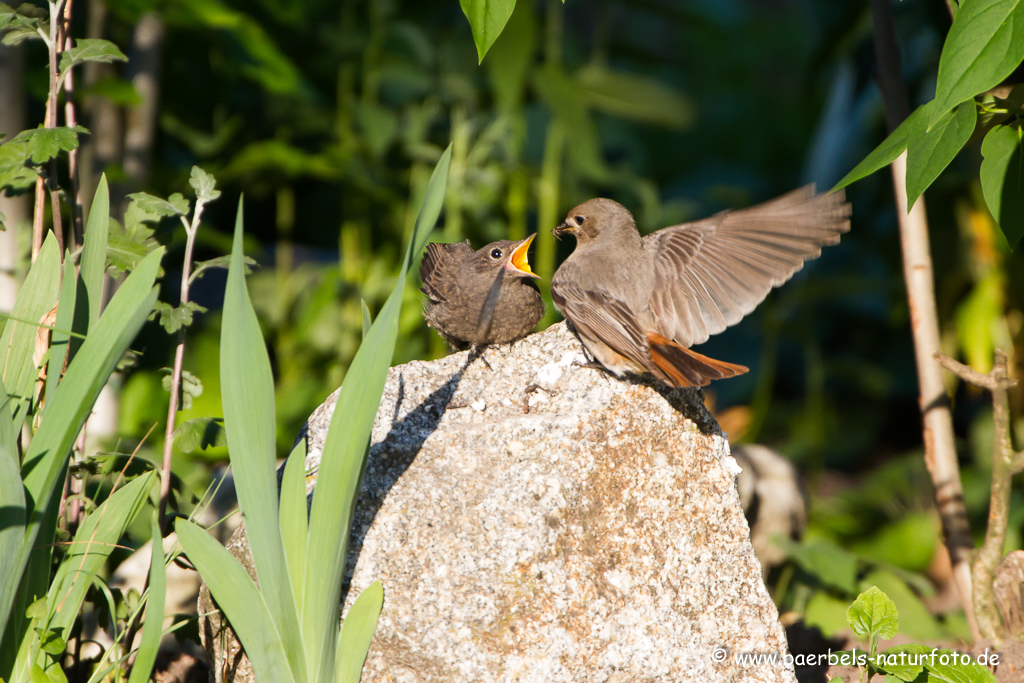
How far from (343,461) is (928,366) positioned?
1.92m

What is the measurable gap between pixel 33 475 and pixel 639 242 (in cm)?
159

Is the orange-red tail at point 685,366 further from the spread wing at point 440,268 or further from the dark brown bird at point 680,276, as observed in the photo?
the spread wing at point 440,268

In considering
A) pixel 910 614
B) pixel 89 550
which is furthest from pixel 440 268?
pixel 910 614

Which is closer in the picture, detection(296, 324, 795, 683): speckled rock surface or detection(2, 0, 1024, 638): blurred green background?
detection(296, 324, 795, 683): speckled rock surface

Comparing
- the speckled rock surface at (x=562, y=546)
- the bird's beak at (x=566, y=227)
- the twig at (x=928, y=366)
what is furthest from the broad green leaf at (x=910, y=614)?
the bird's beak at (x=566, y=227)

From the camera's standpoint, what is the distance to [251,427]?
141cm

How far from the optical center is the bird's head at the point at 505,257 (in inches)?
91.5

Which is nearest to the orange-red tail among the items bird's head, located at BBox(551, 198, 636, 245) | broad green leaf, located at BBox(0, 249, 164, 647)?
bird's head, located at BBox(551, 198, 636, 245)

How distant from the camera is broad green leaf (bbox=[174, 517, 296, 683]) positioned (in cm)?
143

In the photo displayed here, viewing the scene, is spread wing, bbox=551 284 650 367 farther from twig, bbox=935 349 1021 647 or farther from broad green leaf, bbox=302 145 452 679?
twig, bbox=935 349 1021 647

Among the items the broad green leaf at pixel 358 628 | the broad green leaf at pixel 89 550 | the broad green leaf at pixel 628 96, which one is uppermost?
the broad green leaf at pixel 628 96

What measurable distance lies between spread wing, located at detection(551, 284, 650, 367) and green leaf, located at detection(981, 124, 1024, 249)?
29.4 inches

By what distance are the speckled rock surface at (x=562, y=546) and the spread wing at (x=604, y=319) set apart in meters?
0.14

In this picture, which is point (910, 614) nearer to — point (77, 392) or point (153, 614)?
point (153, 614)
